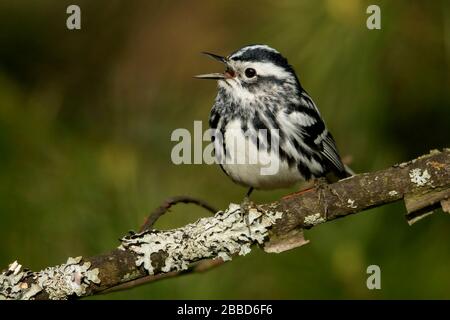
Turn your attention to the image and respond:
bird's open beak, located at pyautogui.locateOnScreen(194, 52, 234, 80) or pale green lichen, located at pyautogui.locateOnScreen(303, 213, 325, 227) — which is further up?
bird's open beak, located at pyautogui.locateOnScreen(194, 52, 234, 80)

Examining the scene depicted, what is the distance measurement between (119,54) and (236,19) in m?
0.67

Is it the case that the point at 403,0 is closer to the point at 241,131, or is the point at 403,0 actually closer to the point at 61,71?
the point at 241,131

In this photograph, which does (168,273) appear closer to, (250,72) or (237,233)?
(237,233)

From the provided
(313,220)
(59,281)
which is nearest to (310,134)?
(313,220)

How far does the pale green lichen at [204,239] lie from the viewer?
7.35ft

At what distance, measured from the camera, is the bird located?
2.94 m

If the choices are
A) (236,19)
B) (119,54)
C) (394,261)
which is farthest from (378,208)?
(119,54)

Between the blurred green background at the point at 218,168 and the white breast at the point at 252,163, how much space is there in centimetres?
13

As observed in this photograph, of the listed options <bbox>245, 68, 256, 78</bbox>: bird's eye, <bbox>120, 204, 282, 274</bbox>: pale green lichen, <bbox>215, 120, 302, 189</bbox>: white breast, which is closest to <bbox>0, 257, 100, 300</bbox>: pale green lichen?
<bbox>120, 204, 282, 274</bbox>: pale green lichen

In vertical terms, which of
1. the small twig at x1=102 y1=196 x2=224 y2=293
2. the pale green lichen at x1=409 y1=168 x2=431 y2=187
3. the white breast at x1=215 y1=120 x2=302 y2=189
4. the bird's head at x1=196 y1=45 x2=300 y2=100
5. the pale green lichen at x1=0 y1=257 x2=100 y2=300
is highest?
the bird's head at x1=196 y1=45 x2=300 y2=100

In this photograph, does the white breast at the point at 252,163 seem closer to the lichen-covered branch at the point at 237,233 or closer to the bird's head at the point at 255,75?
the bird's head at the point at 255,75

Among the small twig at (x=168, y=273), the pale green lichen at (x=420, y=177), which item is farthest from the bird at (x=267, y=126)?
the pale green lichen at (x=420, y=177)

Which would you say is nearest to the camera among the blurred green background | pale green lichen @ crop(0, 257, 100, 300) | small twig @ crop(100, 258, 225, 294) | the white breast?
pale green lichen @ crop(0, 257, 100, 300)

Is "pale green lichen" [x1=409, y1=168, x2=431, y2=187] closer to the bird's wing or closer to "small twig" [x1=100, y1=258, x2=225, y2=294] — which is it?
"small twig" [x1=100, y1=258, x2=225, y2=294]
